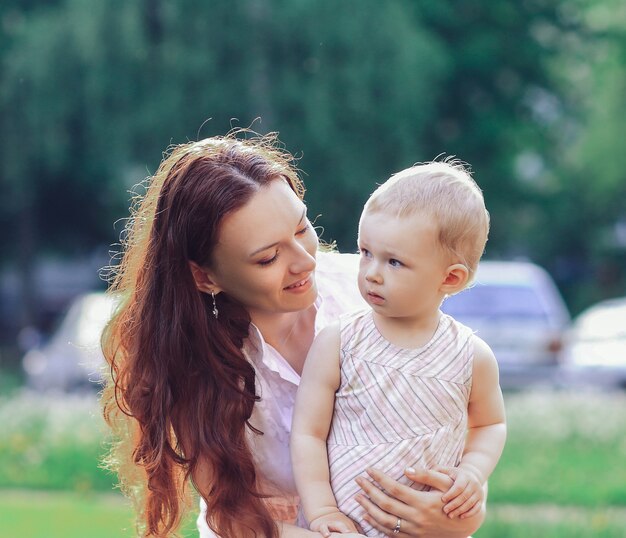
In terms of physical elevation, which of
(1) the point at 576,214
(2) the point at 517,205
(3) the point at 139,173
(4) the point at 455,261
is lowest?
(1) the point at 576,214

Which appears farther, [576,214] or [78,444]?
[576,214]

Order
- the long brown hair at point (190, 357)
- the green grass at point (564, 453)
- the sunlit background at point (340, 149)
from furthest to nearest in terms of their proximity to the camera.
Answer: the sunlit background at point (340, 149), the green grass at point (564, 453), the long brown hair at point (190, 357)

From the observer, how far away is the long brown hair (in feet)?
9.55

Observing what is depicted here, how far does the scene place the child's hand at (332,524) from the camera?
2688 millimetres

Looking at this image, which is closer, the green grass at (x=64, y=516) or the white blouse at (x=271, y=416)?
the white blouse at (x=271, y=416)

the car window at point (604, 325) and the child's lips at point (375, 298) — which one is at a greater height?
→ the child's lips at point (375, 298)

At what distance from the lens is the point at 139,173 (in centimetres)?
2258

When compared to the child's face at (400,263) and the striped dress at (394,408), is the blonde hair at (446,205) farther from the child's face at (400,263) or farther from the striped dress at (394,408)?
the striped dress at (394,408)

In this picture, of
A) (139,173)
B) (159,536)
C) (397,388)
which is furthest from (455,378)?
(139,173)

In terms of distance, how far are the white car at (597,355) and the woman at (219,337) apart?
414 inches

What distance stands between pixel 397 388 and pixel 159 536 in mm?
920

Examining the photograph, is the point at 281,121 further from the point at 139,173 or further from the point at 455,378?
the point at 455,378

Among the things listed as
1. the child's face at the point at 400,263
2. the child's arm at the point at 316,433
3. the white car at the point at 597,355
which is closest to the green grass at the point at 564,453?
the white car at the point at 597,355

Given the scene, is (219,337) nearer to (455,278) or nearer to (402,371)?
(402,371)
